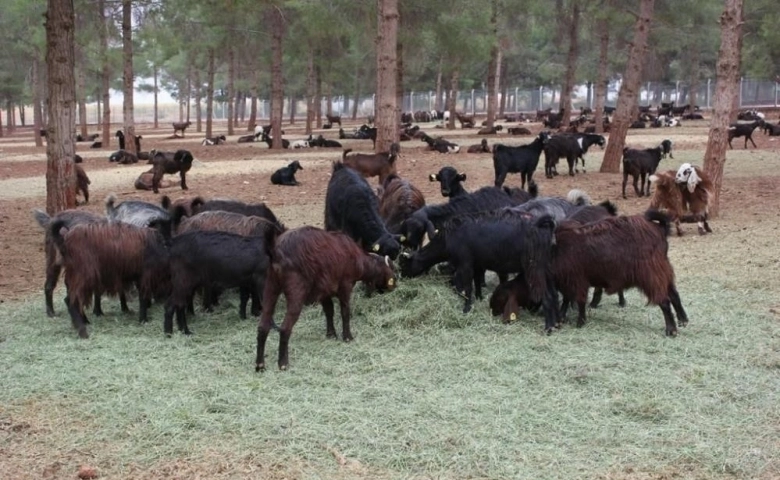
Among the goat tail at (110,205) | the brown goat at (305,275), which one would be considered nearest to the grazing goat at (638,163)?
the brown goat at (305,275)

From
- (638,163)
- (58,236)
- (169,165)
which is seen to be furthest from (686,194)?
(169,165)

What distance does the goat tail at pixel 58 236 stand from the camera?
21.0 ft

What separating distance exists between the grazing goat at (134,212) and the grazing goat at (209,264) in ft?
4.58

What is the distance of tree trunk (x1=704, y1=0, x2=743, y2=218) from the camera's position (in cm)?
1130

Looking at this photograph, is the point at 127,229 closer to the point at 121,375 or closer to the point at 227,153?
the point at 121,375

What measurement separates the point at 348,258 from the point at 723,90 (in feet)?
26.7

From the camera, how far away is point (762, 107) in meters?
51.2

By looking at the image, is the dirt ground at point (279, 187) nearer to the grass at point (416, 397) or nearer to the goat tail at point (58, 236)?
the goat tail at point (58, 236)

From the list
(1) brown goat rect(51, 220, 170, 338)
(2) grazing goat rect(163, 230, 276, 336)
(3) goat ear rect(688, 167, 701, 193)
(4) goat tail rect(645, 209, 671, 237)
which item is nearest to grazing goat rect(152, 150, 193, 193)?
(1) brown goat rect(51, 220, 170, 338)

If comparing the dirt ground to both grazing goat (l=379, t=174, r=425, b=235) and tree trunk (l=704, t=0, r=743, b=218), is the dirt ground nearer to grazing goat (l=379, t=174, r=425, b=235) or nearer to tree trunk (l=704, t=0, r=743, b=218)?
tree trunk (l=704, t=0, r=743, b=218)

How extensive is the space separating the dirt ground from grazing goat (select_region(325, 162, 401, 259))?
3.32m

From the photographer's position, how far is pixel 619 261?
6066 millimetres

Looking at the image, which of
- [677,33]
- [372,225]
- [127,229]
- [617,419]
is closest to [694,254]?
[372,225]

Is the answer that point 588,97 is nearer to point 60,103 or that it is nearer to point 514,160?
point 514,160
